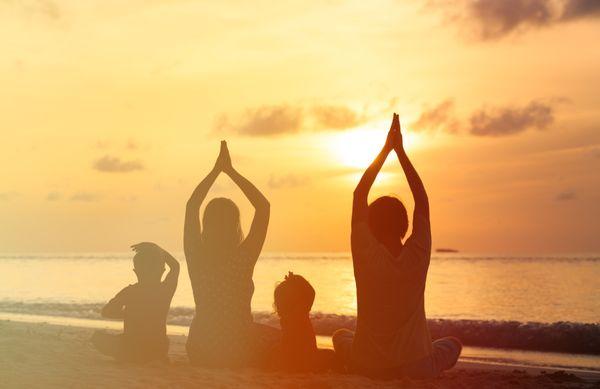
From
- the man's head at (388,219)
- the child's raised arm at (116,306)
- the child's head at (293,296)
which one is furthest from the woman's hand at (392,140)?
the child's raised arm at (116,306)

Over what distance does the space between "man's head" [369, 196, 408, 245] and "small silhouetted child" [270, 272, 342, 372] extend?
1212mm

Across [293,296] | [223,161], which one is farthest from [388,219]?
[223,161]

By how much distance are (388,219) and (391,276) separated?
1.93ft

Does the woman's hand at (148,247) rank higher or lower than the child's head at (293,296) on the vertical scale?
higher

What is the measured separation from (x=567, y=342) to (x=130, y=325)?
13.1 metres

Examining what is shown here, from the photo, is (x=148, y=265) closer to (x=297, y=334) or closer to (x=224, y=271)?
(x=224, y=271)

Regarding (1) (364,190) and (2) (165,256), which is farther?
(2) (165,256)

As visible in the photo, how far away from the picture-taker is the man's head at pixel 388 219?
326 inches

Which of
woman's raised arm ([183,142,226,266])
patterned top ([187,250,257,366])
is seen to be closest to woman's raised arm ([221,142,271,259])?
patterned top ([187,250,257,366])

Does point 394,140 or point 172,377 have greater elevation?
point 394,140

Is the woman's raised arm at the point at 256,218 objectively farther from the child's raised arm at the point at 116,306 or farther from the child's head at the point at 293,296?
the child's raised arm at the point at 116,306

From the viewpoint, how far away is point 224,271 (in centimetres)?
914

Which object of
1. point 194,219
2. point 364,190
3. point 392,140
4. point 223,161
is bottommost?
point 194,219

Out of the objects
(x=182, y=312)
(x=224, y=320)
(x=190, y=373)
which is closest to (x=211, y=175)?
(x=224, y=320)
